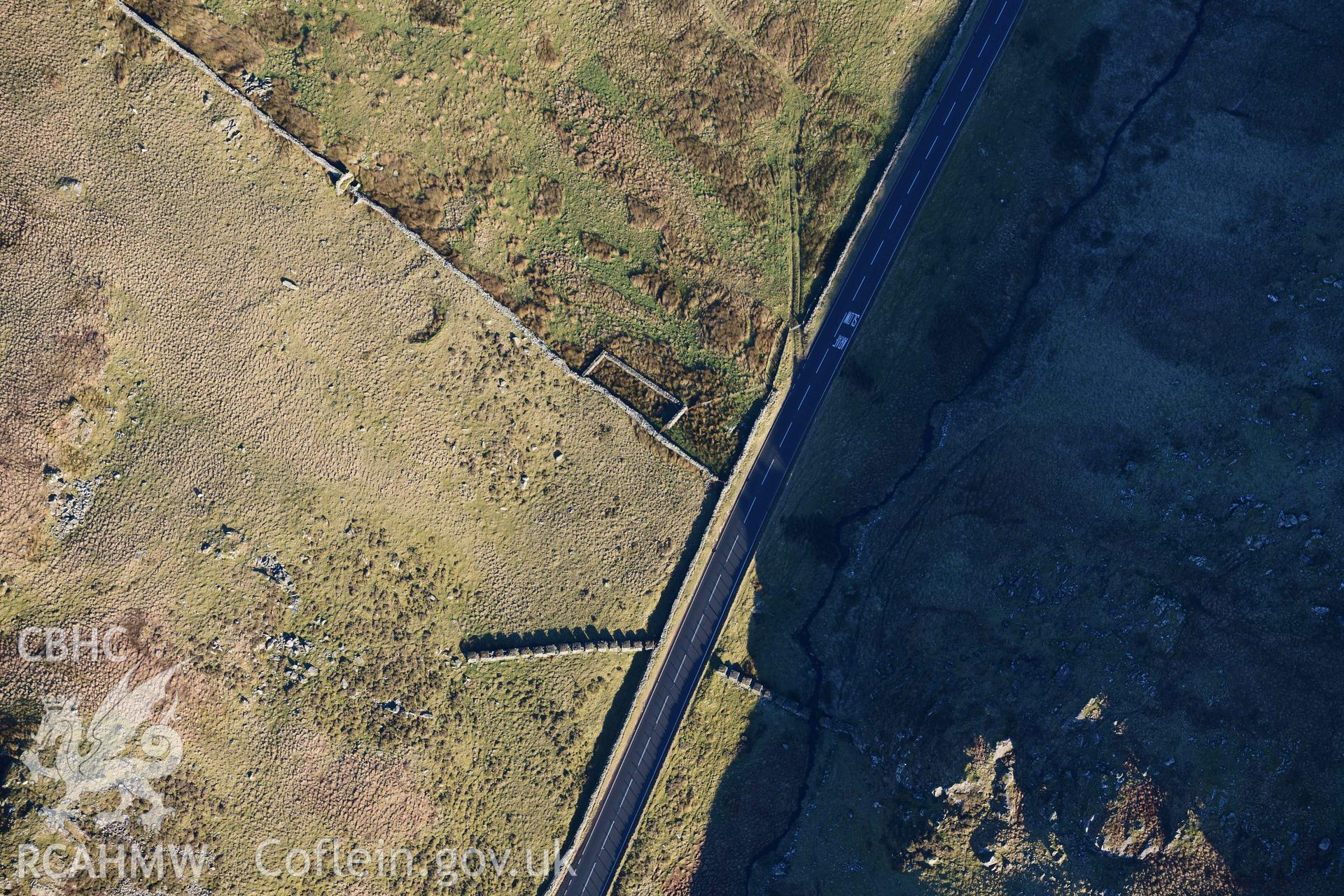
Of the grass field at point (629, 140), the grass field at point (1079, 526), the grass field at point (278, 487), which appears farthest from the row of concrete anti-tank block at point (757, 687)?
the grass field at point (629, 140)

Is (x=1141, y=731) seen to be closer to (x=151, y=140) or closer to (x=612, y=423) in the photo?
(x=612, y=423)

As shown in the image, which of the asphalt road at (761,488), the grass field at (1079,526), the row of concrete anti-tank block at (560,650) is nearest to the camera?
the grass field at (1079,526)

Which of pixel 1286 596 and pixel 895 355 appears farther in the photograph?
pixel 895 355

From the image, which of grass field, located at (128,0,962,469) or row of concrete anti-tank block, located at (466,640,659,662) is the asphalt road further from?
grass field, located at (128,0,962,469)

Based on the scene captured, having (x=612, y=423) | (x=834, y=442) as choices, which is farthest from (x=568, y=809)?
(x=834, y=442)

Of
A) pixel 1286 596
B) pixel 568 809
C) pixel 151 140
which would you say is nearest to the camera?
pixel 1286 596

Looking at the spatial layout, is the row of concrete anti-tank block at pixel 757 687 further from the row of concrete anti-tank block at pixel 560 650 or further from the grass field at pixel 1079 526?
the row of concrete anti-tank block at pixel 560 650

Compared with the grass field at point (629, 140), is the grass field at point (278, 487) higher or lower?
lower
